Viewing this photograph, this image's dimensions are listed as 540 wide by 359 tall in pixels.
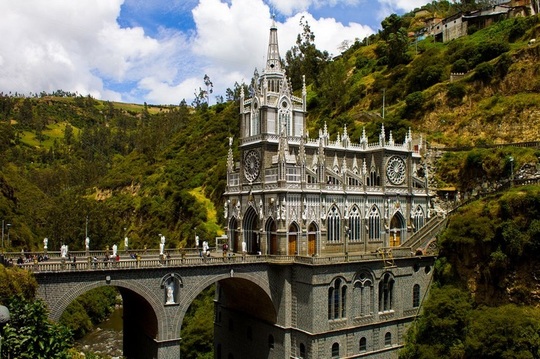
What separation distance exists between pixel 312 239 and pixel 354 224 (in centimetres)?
522

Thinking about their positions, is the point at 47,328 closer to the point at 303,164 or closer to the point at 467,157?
the point at 303,164

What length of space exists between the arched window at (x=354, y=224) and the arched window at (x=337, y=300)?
21.9ft

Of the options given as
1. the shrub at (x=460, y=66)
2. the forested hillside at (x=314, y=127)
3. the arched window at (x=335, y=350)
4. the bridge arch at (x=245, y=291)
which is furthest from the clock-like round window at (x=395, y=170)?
the shrub at (x=460, y=66)

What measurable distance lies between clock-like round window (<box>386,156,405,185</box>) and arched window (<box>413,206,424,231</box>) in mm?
3690

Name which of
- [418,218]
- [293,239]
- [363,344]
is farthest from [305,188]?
[418,218]

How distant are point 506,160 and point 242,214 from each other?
1045 inches

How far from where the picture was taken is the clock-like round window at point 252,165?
44.9 m

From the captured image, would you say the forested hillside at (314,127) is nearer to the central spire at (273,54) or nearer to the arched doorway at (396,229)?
the arched doorway at (396,229)

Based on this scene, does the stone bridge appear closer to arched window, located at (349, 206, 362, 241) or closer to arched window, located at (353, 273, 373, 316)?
arched window, located at (353, 273, 373, 316)

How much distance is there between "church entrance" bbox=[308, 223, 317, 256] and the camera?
43.5 metres

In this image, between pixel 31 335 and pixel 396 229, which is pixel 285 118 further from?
pixel 31 335

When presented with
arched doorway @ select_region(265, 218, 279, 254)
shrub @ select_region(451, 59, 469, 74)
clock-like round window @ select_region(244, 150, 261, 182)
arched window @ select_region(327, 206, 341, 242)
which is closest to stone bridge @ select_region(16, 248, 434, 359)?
arched doorway @ select_region(265, 218, 279, 254)

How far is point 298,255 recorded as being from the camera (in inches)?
1619

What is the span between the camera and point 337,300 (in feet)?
133
